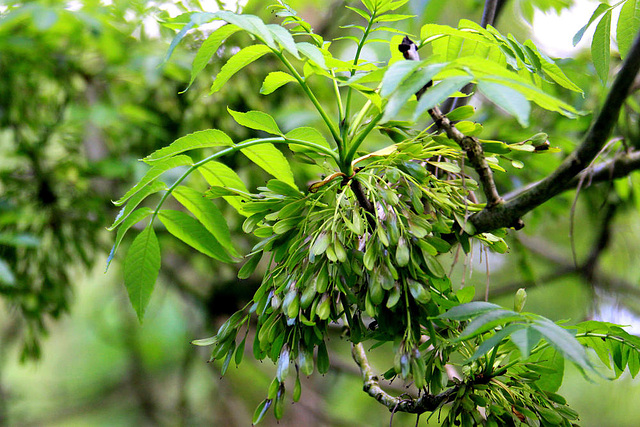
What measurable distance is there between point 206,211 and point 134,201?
10cm

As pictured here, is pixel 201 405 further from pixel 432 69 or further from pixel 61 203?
pixel 432 69

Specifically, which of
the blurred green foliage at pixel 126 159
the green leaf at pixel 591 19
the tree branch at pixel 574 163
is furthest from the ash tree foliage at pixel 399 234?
the blurred green foliage at pixel 126 159

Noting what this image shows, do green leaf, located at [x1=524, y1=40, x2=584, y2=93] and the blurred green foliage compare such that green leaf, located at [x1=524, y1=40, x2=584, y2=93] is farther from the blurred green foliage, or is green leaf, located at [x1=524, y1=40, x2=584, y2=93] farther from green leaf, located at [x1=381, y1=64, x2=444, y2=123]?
the blurred green foliage

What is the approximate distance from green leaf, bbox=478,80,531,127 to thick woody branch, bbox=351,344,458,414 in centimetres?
33

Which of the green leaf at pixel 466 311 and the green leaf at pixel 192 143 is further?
the green leaf at pixel 192 143

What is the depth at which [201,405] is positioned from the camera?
278 centimetres

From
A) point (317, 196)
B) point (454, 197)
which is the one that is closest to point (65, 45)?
point (317, 196)

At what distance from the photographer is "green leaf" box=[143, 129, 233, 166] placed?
2.17ft

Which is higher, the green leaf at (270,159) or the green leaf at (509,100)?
the green leaf at (509,100)

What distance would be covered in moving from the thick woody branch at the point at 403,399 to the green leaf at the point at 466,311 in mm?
123

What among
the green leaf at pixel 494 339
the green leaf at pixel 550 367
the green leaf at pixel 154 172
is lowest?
the green leaf at pixel 550 367

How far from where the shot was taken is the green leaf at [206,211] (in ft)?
2.42

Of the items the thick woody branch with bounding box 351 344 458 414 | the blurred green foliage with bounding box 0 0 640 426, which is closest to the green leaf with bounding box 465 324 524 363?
the thick woody branch with bounding box 351 344 458 414

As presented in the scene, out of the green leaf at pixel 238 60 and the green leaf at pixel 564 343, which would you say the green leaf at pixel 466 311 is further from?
the green leaf at pixel 238 60
